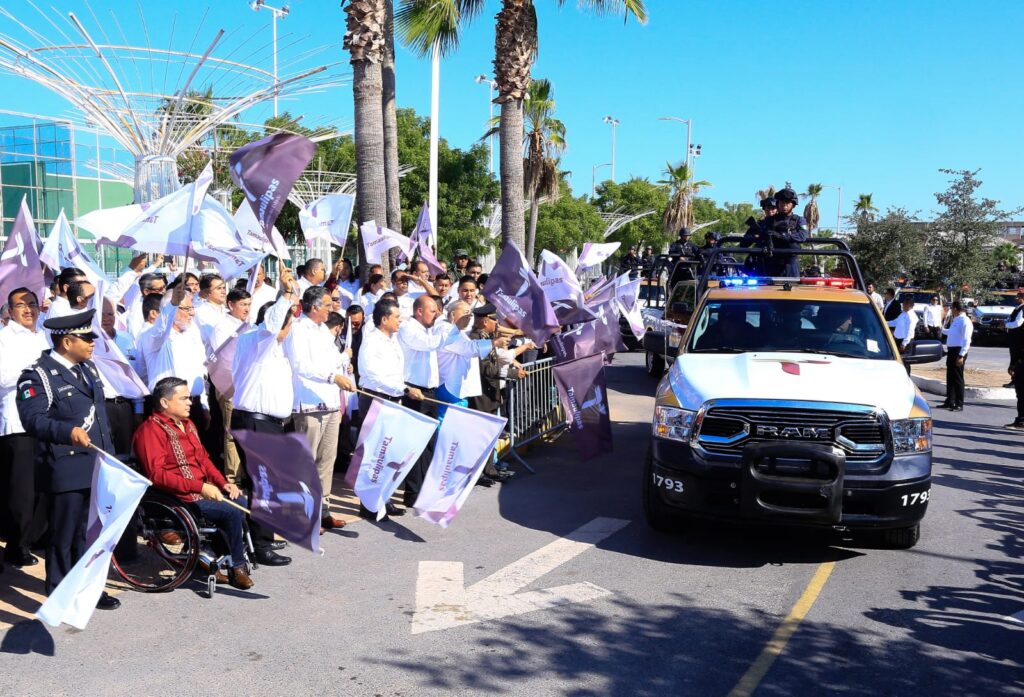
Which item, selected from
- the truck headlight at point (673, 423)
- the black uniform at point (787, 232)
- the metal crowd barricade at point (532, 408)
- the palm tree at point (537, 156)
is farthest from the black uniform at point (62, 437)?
the palm tree at point (537, 156)

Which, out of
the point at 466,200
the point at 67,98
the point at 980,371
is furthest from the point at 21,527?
the point at 466,200

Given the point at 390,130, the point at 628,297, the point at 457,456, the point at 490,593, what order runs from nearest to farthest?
the point at 490,593 < the point at 457,456 < the point at 628,297 < the point at 390,130

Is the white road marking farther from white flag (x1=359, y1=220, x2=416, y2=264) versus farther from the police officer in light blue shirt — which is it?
white flag (x1=359, y1=220, x2=416, y2=264)

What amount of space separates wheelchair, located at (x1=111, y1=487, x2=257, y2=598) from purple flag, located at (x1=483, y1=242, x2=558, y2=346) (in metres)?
3.61

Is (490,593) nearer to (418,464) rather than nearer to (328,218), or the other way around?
(418,464)

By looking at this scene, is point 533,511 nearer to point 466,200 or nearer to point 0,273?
point 0,273

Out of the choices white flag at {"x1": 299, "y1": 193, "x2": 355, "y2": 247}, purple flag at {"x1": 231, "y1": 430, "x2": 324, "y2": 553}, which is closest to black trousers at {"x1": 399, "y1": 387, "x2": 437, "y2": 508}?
purple flag at {"x1": 231, "y1": 430, "x2": 324, "y2": 553}

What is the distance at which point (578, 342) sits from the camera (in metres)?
9.60

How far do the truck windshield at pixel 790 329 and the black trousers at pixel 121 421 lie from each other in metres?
4.71

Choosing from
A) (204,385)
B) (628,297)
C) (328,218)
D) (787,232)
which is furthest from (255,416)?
(787,232)

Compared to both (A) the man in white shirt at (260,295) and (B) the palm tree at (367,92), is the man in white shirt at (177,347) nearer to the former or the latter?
(A) the man in white shirt at (260,295)

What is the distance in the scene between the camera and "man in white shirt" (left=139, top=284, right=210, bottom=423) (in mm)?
7418

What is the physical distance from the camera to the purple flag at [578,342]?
9586mm

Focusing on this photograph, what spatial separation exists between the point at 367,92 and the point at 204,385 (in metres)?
7.07
